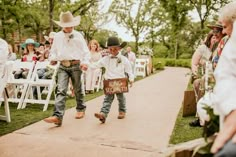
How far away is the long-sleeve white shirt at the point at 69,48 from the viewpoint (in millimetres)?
6027

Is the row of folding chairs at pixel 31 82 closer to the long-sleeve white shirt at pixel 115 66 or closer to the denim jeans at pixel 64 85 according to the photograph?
the denim jeans at pixel 64 85

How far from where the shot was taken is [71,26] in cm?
612

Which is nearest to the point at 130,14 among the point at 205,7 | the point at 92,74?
the point at 205,7

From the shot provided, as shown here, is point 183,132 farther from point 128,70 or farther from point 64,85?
point 64,85

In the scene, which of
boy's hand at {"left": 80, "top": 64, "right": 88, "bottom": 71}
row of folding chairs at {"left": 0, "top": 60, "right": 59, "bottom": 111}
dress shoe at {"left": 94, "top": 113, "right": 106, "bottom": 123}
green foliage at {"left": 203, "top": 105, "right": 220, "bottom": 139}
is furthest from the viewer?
row of folding chairs at {"left": 0, "top": 60, "right": 59, "bottom": 111}

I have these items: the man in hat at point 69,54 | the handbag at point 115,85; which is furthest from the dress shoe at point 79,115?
the handbag at point 115,85

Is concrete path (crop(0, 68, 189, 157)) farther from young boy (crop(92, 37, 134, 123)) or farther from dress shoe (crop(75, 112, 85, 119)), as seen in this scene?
young boy (crop(92, 37, 134, 123))

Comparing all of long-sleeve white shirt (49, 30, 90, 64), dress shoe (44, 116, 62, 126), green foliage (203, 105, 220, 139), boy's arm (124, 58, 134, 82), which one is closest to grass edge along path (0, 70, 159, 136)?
dress shoe (44, 116, 62, 126)

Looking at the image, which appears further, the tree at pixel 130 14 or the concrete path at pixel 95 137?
the tree at pixel 130 14

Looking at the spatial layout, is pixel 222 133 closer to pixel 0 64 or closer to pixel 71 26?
pixel 0 64

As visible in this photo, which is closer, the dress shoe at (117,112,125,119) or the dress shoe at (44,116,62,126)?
the dress shoe at (44,116,62,126)

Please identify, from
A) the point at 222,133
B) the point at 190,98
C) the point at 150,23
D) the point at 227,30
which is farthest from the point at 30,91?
the point at 150,23

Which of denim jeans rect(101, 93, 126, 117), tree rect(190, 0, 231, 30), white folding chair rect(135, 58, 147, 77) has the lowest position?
white folding chair rect(135, 58, 147, 77)

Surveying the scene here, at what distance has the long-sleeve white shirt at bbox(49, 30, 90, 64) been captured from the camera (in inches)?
237
